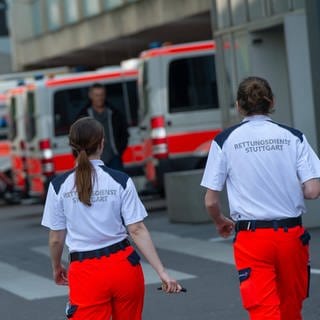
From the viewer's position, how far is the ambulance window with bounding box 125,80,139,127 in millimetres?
21906

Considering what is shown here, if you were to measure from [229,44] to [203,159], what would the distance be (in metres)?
2.93

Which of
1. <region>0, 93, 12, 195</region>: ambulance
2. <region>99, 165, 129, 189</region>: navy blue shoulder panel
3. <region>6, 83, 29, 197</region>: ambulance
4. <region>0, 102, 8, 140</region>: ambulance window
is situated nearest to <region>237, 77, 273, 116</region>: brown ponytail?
<region>99, 165, 129, 189</region>: navy blue shoulder panel

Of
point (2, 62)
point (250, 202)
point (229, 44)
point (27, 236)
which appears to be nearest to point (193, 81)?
point (229, 44)

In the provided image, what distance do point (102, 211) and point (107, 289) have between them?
1.30 feet

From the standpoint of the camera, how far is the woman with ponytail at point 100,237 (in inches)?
233

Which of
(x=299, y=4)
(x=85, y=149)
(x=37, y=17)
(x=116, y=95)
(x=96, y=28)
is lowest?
(x=85, y=149)

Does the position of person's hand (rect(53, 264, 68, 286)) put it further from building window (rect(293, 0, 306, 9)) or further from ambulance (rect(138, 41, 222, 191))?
ambulance (rect(138, 41, 222, 191))

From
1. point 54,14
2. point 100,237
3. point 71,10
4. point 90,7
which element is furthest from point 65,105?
point 54,14

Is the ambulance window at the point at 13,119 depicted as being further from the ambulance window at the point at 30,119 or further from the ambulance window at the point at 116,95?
the ambulance window at the point at 116,95

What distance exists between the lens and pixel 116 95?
22.0 m

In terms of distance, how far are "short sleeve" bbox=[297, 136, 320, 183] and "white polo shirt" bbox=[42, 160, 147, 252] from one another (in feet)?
2.85

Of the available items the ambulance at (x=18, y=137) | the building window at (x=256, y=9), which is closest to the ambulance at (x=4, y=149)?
the ambulance at (x=18, y=137)

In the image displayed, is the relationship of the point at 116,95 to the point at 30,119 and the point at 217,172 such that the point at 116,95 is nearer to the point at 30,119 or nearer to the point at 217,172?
the point at 30,119

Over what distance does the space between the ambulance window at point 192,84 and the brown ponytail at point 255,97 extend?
44.9 ft
